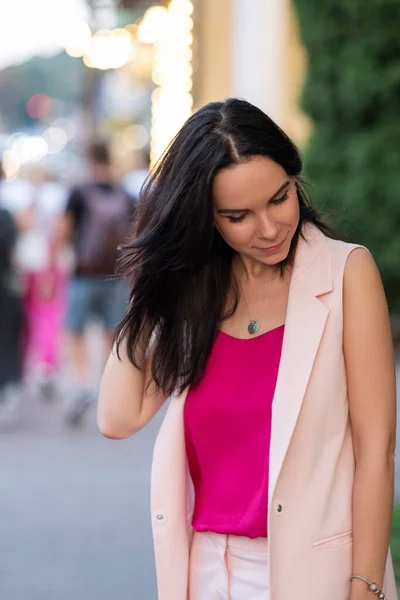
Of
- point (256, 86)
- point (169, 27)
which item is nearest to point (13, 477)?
point (256, 86)

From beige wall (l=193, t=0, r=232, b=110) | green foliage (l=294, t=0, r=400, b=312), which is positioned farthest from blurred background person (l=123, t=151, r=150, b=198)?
green foliage (l=294, t=0, r=400, b=312)

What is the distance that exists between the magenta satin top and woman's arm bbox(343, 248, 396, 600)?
0.18 meters

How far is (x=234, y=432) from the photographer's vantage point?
273 cm

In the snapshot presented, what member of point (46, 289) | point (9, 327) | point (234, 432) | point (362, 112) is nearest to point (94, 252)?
point (9, 327)

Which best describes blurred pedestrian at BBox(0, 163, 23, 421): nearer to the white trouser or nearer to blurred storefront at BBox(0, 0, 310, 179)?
blurred storefront at BBox(0, 0, 310, 179)

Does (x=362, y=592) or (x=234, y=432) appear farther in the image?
(x=234, y=432)

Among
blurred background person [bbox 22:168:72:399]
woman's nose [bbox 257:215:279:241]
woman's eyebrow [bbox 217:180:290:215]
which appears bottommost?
blurred background person [bbox 22:168:72:399]

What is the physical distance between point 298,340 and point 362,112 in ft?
30.3

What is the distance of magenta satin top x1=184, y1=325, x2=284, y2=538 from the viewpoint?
2.70 metres

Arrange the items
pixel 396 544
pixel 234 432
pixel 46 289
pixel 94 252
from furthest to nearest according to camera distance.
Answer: pixel 46 289 < pixel 94 252 < pixel 396 544 < pixel 234 432

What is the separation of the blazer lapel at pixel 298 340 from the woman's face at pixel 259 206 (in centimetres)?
7

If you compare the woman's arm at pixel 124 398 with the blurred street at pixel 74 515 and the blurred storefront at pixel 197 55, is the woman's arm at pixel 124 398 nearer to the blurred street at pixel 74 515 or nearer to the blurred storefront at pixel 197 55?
the blurred street at pixel 74 515

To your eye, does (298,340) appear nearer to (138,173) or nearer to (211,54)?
(138,173)

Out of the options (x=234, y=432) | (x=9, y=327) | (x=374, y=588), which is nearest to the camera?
(x=374, y=588)
